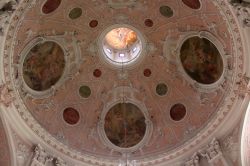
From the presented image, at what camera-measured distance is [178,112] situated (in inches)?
710

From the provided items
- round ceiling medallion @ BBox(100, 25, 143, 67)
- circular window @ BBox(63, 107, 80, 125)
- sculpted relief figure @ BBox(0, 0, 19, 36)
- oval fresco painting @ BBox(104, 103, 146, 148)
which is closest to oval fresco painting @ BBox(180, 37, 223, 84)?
round ceiling medallion @ BBox(100, 25, 143, 67)

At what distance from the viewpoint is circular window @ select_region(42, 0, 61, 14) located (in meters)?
16.4

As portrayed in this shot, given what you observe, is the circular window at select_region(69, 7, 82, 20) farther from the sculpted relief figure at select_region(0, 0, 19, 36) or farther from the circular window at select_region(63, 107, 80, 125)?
the sculpted relief figure at select_region(0, 0, 19, 36)

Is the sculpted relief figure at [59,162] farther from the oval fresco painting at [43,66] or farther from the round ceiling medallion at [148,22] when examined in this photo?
the round ceiling medallion at [148,22]

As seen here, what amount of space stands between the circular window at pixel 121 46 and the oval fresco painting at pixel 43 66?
2.01 m

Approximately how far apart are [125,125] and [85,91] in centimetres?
206

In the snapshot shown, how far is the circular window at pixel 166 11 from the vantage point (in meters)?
17.5

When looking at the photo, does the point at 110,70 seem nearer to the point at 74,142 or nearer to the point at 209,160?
the point at 74,142

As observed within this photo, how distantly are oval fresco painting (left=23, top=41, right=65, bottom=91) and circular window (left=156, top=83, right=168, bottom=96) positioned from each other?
3.81 m

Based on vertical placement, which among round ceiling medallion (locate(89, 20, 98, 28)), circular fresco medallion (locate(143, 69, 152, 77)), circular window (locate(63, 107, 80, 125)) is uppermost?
round ceiling medallion (locate(89, 20, 98, 28))

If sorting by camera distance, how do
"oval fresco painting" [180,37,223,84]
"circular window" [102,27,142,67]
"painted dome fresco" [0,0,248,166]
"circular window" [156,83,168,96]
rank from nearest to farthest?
"painted dome fresco" [0,0,248,166] < "oval fresco painting" [180,37,223,84] < "circular window" [156,83,168,96] < "circular window" [102,27,142,67]

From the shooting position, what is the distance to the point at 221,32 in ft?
52.7

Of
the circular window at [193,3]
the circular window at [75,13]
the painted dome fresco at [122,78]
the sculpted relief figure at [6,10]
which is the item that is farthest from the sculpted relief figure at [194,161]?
the sculpted relief figure at [6,10]

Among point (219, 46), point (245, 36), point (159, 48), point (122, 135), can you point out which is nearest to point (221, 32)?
point (219, 46)
